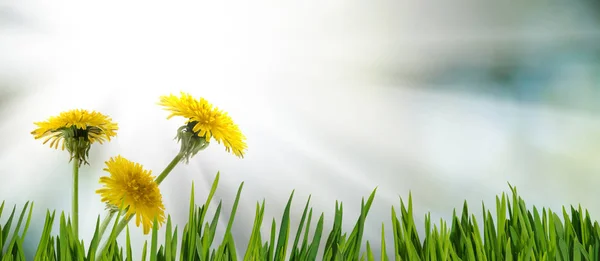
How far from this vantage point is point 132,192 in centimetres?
56

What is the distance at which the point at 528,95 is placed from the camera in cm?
86

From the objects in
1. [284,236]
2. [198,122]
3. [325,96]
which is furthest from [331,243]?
[325,96]

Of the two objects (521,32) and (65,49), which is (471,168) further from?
(65,49)

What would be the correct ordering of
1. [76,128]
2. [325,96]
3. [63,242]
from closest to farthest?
[63,242]
[76,128]
[325,96]

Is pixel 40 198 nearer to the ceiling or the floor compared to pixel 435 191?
nearer to the floor

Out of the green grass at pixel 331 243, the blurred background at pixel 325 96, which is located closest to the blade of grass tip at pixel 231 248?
the green grass at pixel 331 243

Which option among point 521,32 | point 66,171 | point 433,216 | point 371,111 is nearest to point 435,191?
point 433,216

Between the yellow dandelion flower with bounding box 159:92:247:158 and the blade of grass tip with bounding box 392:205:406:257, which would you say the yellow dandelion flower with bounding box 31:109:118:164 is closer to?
the yellow dandelion flower with bounding box 159:92:247:158

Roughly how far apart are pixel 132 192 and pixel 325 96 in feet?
1.20

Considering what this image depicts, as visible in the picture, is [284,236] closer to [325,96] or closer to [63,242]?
[63,242]

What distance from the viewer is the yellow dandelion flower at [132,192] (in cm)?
55

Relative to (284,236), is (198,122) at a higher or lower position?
higher

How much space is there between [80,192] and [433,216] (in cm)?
53

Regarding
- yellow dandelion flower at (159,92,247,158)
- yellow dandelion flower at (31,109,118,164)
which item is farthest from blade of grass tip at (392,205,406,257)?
yellow dandelion flower at (31,109,118,164)
